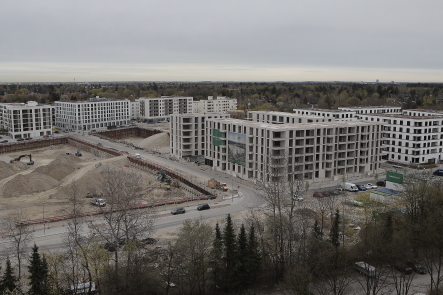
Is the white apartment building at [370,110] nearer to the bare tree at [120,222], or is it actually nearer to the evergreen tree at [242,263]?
the bare tree at [120,222]

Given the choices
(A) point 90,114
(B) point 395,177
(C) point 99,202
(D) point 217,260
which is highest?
(A) point 90,114

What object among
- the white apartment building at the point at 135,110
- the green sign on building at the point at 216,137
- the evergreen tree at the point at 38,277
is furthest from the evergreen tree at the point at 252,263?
the white apartment building at the point at 135,110

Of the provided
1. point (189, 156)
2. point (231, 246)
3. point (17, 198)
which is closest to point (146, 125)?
point (189, 156)

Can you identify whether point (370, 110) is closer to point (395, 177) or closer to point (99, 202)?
point (395, 177)

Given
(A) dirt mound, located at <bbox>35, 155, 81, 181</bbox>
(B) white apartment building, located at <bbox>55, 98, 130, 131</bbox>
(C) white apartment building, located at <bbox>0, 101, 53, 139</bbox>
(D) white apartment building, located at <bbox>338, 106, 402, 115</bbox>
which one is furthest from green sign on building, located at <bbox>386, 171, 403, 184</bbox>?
(B) white apartment building, located at <bbox>55, 98, 130, 131</bbox>

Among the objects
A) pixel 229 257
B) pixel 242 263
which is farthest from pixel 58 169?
pixel 242 263

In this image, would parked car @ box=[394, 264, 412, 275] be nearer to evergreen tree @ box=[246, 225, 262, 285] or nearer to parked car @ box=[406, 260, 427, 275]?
parked car @ box=[406, 260, 427, 275]
